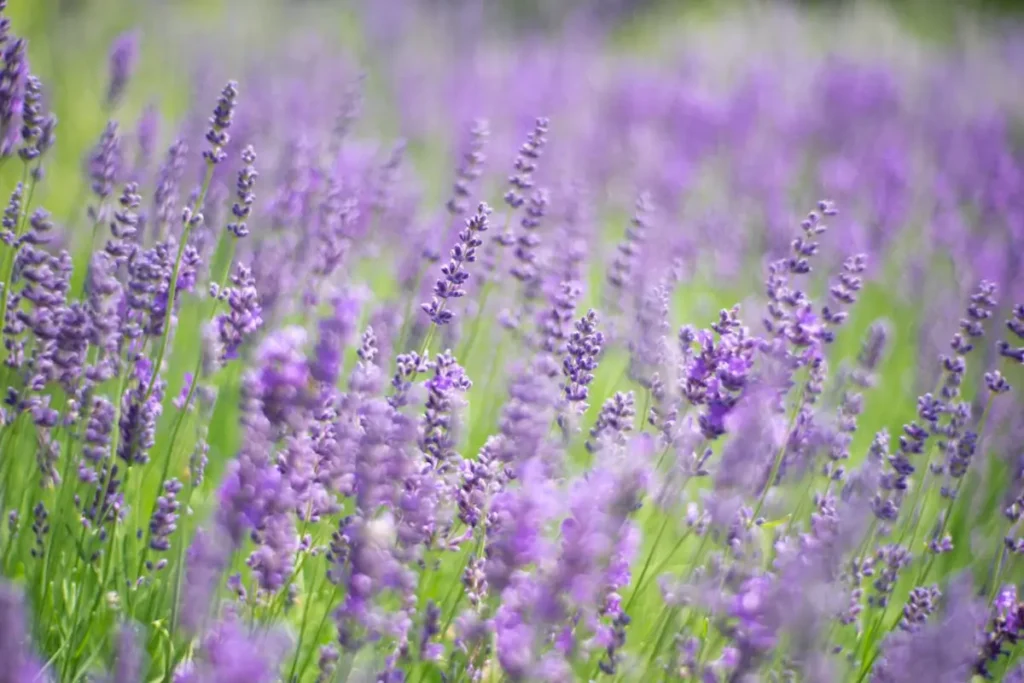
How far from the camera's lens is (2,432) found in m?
2.12

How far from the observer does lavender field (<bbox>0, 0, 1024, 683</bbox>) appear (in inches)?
66.6

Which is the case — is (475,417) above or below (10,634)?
below

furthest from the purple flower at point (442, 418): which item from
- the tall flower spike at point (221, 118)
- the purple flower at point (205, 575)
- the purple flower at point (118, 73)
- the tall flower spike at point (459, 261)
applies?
the purple flower at point (118, 73)

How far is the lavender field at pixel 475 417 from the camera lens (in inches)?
66.6

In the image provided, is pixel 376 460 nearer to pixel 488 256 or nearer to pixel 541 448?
pixel 541 448

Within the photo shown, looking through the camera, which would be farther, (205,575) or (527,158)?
(527,158)

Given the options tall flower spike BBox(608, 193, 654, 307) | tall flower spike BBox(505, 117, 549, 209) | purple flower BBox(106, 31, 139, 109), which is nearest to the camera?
tall flower spike BBox(505, 117, 549, 209)

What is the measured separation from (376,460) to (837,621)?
1.55 m

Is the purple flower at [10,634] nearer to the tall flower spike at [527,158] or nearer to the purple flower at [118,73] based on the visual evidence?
the tall flower spike at [527,158]

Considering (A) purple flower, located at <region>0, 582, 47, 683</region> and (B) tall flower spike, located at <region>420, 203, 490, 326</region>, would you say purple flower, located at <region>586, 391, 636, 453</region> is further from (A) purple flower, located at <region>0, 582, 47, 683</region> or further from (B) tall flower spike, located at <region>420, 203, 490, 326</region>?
(A) purple flower, located at <region>0, 582, 47, 683</region>

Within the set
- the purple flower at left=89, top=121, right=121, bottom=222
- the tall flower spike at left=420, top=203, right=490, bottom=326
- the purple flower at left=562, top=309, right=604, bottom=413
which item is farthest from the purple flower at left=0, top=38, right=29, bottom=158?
the purple flower at left=562, top=309, right=604, bottom=413

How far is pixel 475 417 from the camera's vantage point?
12.3ft

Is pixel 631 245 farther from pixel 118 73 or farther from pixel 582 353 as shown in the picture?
pixel 118 73

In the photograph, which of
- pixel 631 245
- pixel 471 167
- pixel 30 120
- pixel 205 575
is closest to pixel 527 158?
pixel 471 167
